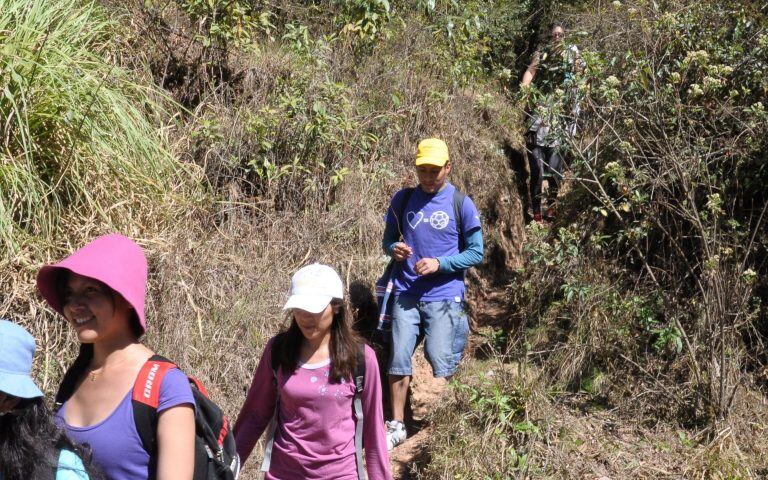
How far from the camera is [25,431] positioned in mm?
2338

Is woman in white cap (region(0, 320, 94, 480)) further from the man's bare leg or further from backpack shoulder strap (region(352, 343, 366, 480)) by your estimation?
the man's bare leg

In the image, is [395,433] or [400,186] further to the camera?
[400,186]

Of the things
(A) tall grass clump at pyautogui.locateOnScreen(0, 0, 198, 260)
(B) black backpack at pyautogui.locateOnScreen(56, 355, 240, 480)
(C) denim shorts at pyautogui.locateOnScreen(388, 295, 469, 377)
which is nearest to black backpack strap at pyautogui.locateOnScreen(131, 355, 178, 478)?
(B) black backpack at pyautogui.locateOnScreen(56, 355, 240, 480)

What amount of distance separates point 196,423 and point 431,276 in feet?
9.79

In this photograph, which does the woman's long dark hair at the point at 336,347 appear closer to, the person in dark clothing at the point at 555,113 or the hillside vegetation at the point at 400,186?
the hillside vegetation at the point at 400,186

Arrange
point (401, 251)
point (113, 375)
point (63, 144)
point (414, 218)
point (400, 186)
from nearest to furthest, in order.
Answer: point (113, 375)
point (63, 144)
point (401, 251)
point (414, 218)
point (400, 186)

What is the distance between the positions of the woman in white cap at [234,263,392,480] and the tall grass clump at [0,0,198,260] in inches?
82.4

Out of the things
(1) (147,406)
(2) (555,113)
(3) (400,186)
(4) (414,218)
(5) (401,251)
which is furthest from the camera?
(3) (400,186)

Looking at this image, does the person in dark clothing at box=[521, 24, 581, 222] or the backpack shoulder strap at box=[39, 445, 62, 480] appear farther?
the person in dark clothing at box=[521, 24, 581, 222]

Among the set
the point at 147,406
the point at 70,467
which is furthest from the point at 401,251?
the point at 70,467

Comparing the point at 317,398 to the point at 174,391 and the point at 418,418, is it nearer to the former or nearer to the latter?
the point at 174,391

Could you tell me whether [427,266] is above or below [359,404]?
above

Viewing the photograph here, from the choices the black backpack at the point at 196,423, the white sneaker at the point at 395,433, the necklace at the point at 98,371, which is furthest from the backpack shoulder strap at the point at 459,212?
the necklace at the point at 98,371

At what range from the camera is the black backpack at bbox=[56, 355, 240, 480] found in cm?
245
